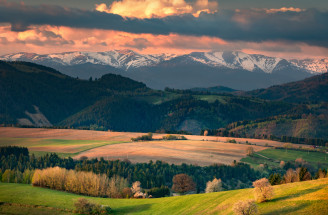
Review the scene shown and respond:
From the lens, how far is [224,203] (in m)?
92.2

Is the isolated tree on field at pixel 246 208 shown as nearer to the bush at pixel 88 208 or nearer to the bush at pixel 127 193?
the bush at pixel 88 208

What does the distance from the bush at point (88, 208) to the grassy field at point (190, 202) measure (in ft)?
8.41

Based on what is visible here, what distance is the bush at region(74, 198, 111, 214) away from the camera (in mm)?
103562

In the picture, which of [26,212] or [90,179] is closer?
[26,212]

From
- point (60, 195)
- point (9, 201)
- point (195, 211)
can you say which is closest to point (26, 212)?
point (9, 201)

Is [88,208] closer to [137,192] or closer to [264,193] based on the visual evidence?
[264,193]

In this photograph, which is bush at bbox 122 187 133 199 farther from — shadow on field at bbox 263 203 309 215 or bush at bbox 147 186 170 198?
shadow on field at bbox 263 203 309 215

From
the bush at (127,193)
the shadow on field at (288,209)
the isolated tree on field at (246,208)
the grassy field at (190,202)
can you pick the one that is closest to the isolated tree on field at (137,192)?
the bush at (127,193)

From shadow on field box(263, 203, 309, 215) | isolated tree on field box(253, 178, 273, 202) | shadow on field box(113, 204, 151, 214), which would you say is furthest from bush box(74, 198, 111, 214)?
shadow on field box(263, 203, 309, 215)

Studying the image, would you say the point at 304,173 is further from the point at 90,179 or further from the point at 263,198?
→ the point at 90,179

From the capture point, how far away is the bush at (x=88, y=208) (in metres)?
104

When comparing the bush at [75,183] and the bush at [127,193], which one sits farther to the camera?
the bush at [75,183]

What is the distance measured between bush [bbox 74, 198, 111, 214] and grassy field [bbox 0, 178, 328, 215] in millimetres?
2562

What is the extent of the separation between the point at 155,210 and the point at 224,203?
60.5ft
